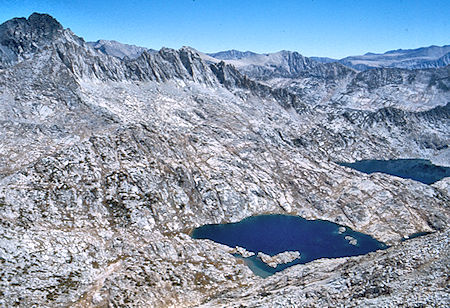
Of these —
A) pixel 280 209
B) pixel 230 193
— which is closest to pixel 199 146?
pixel 230 193

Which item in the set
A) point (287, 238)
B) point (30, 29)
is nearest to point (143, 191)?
point (287, 238)

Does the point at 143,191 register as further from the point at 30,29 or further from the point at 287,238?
the point at 30,29

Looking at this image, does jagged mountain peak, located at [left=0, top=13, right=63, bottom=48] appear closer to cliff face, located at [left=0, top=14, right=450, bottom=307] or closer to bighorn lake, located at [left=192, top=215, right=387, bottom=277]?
cliff face, located at [left=0, top=14, right=450, bottom=307]

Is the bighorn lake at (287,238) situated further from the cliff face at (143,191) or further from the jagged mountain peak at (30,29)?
the jagged mountain peak at (30,29)

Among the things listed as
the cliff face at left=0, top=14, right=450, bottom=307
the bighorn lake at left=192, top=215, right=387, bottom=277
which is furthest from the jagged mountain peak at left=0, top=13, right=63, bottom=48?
the bighorn lake at left=192, top=215, right=387, bottom=277

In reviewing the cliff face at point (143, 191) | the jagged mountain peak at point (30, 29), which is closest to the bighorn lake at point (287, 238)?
the cliff face at point (143, 191)

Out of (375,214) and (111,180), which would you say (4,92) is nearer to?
(111,180)
